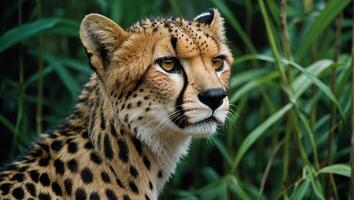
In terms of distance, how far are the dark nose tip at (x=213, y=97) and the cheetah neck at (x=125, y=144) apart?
279 mm

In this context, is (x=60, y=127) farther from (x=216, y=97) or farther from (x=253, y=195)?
(x=253, y=195)

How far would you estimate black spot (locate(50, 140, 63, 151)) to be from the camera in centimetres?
362

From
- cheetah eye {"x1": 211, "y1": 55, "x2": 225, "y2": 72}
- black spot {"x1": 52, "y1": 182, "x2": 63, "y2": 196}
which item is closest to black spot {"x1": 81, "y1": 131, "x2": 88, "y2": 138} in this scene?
black spot {"x1": 52, "y1": 182, "x2": 63, "y2": 196}

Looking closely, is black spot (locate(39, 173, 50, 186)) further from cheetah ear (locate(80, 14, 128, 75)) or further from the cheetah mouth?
the cheetah mouth

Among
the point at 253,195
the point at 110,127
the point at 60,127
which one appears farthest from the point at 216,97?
the point at 253,195

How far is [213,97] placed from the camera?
339cm

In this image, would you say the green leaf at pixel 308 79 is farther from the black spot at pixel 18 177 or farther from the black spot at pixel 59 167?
the black spot at pixel 18 177

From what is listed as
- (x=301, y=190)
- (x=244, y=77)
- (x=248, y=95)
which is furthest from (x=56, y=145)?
(x=248, y=95)

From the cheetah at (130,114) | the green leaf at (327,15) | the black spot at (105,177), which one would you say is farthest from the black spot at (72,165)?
the green leaf at (327,15)

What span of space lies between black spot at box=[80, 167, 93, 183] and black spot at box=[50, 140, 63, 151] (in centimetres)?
15

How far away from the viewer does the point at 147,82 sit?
11.5 feet

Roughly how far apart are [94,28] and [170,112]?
434 mm

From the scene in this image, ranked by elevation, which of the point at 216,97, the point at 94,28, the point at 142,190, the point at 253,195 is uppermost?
the point at 94,28

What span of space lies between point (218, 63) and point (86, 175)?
67 cm
